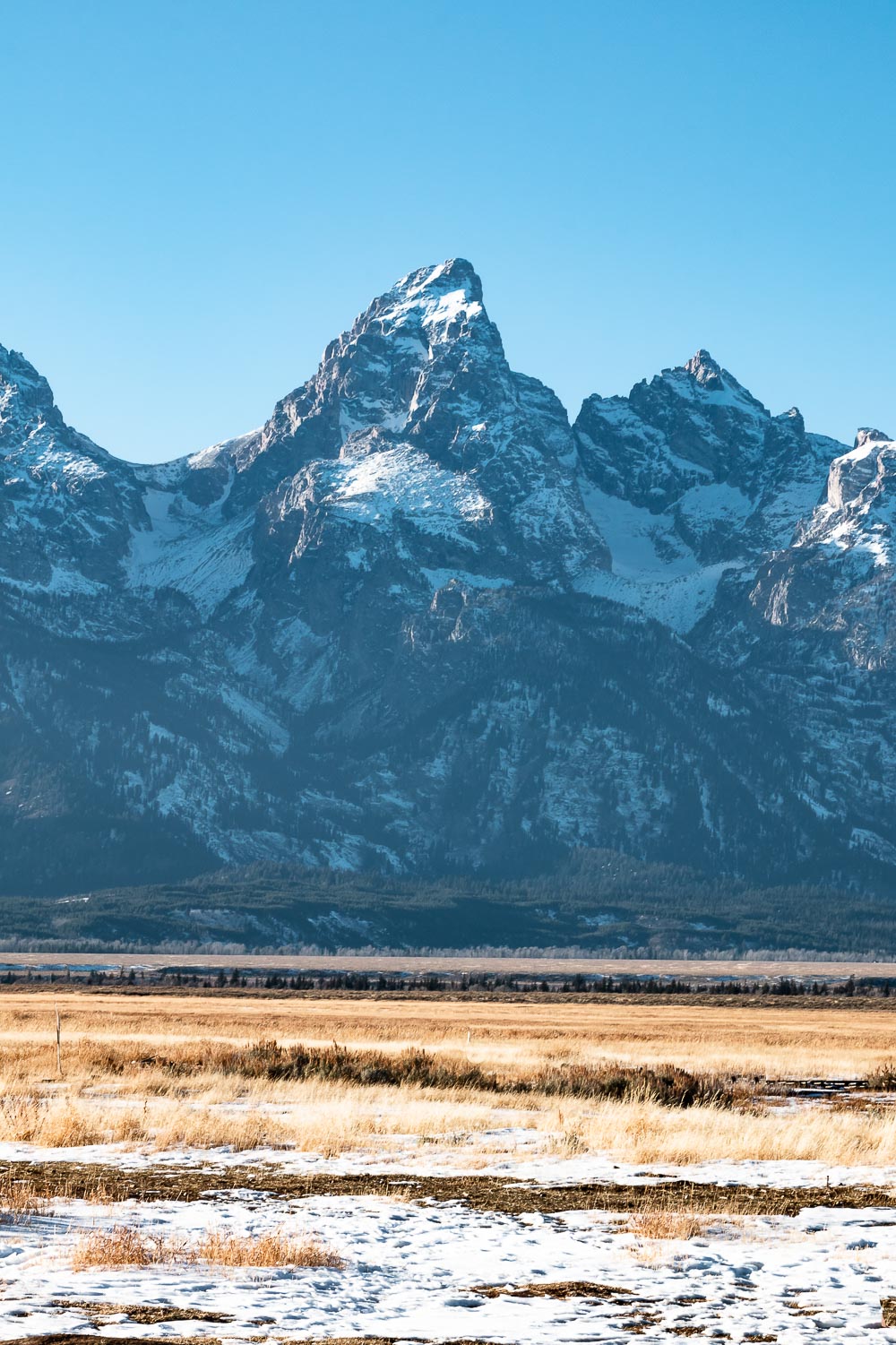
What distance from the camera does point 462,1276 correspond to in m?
18.0

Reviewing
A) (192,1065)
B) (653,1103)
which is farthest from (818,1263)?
(192,1065)

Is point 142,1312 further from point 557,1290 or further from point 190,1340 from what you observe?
point 557,1290

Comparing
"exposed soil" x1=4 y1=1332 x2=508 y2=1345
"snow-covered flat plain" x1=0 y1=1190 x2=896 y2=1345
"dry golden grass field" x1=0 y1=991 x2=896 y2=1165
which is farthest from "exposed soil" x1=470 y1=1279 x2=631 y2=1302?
"dry golden grass field" x1=0 y1=991 x2=896 y2=1165

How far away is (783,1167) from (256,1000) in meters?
98.2

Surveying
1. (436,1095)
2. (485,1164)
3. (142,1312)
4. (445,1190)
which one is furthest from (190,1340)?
(436,1095)

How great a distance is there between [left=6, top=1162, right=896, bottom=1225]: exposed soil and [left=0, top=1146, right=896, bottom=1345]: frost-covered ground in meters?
0.53

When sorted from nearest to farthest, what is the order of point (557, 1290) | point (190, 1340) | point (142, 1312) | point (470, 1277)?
point (190, 1340)
point (142, 1312)
point (557, 1290)
point (470, 1277)

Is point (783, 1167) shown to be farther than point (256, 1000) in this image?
No

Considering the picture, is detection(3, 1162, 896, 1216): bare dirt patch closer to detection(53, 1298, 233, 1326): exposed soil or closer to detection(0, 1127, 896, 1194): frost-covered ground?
Result: detection(0, 1127, 896, 1194): frost-covered ground

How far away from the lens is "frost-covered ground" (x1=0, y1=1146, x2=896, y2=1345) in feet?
51.3

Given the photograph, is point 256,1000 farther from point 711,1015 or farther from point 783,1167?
point 783,1167

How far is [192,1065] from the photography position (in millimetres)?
43625

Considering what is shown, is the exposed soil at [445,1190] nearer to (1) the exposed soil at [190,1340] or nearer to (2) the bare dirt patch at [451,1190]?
(2) the bare dirt patch at [451,1190]

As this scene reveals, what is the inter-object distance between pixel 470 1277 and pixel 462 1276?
0.09 m
